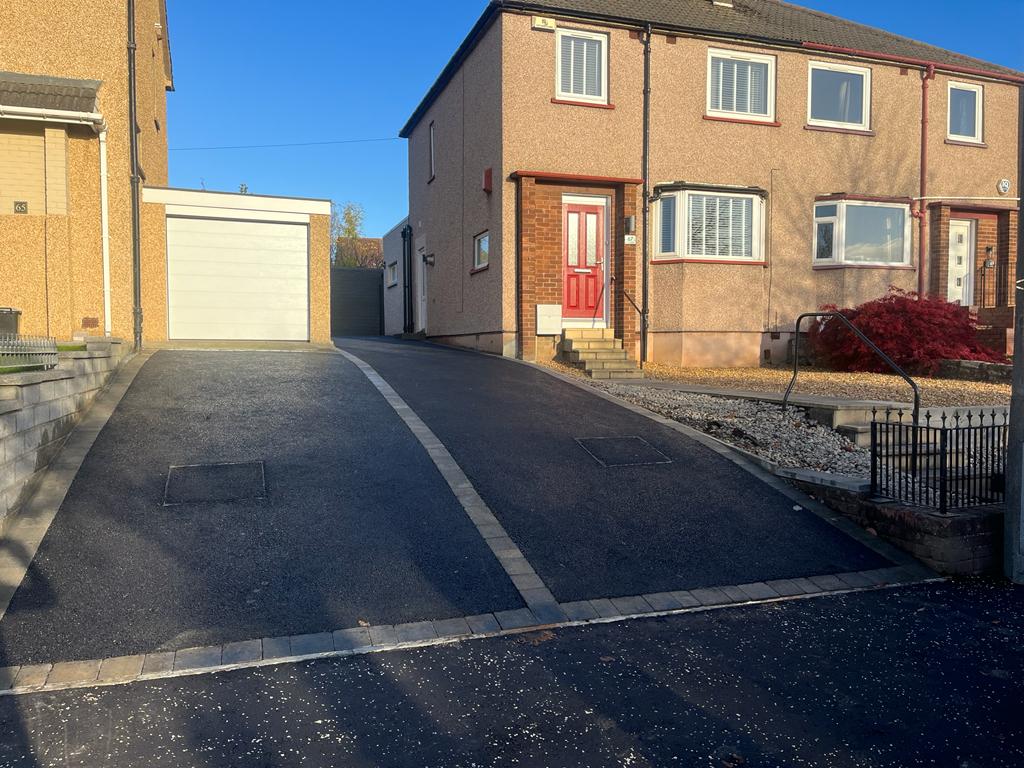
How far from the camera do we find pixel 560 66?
1421 cm

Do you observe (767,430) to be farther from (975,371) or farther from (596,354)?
(975,371)

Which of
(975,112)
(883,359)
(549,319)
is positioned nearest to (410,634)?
(883,359)

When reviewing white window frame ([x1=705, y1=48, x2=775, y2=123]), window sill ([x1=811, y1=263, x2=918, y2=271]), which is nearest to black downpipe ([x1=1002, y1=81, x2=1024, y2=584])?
white window frame ([x1=705, y1=48, x2=775, y2=123])

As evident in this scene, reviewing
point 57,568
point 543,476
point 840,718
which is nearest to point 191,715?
point 57,568

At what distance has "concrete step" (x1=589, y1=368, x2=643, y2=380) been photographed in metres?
12.8

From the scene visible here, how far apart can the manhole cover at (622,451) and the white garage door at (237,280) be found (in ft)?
27.5

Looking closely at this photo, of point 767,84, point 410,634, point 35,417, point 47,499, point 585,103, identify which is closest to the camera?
point 410,634

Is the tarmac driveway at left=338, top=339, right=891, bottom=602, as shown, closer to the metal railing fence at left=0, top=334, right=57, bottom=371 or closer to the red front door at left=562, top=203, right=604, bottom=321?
the metal railing fence at left=0, top=334, right=57, bottom=371

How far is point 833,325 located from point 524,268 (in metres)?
5.81

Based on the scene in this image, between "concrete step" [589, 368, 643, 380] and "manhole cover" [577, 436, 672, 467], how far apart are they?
4.80 m

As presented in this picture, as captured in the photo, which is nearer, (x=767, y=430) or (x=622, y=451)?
(x=622, y=451)

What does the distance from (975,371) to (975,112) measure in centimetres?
799

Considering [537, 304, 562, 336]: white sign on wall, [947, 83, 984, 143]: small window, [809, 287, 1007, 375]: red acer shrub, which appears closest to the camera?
[809, 287, 1007, 375]: red acer shrub

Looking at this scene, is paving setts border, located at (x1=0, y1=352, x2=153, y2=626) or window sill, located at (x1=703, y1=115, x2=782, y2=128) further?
window sill, located at (x1=703, y1=115, x2=782, y2=128)
